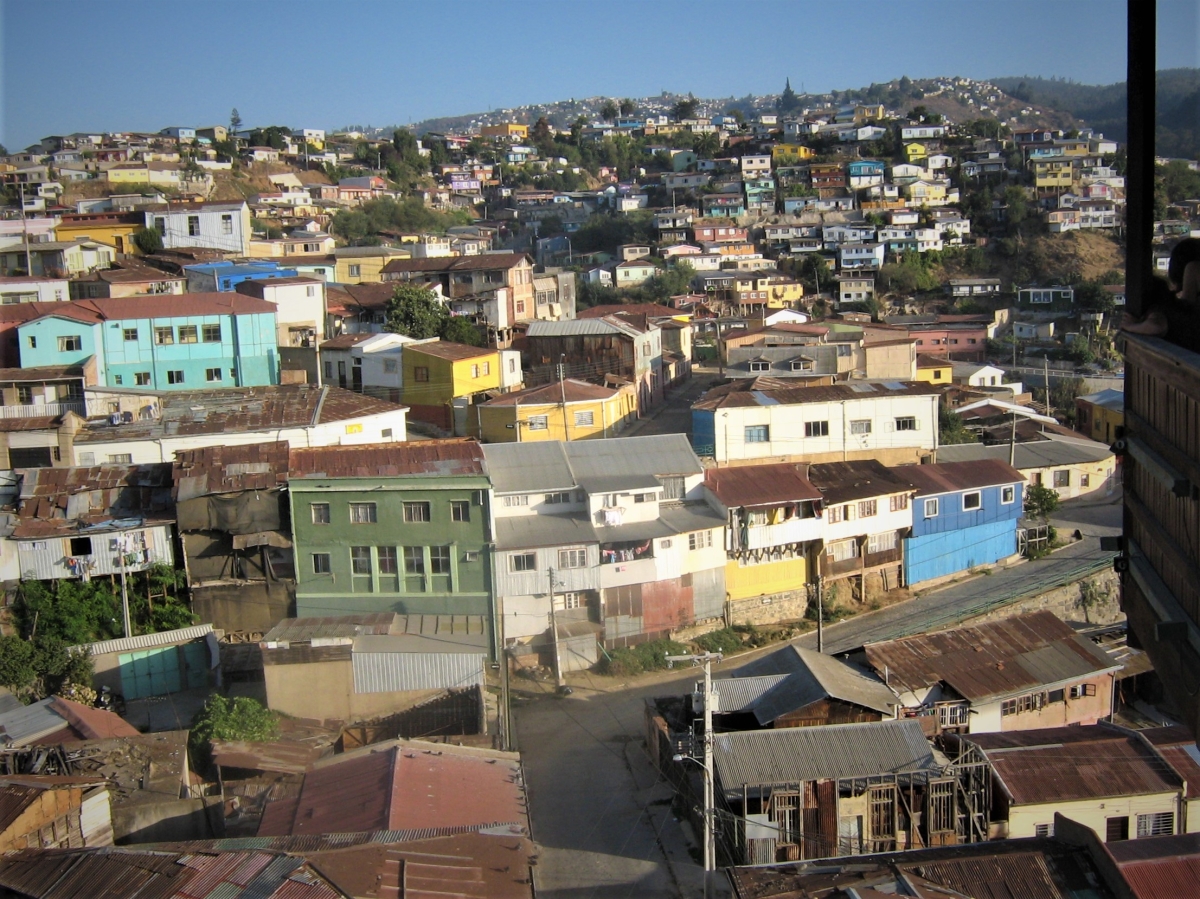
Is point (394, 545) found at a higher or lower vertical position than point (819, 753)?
higher

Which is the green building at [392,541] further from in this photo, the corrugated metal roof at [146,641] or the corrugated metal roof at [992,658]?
the corrugated metal roof at [992,658]

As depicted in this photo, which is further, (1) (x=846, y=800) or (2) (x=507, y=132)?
(2) (x=507, y=132)

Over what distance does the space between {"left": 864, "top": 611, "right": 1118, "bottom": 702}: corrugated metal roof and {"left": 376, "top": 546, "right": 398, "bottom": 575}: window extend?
3.78 m

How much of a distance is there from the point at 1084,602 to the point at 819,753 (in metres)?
6.13

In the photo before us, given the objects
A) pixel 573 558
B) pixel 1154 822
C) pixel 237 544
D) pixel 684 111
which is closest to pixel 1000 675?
pixel 1154 822

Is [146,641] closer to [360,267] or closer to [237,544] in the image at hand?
[237,544]

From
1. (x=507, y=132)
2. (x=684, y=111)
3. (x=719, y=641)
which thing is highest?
(x=684, y=111)

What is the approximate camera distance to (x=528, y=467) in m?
10.9

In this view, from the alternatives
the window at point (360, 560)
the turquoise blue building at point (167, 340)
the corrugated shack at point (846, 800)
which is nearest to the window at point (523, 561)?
the window at point (360, 560)

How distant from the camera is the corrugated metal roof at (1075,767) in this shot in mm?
6863

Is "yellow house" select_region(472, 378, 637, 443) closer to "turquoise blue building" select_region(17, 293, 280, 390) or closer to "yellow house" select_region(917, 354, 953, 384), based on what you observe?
"turquoise blue building" select_region(17, 293, 280, 390)

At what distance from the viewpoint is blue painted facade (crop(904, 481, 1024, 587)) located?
11.9 m

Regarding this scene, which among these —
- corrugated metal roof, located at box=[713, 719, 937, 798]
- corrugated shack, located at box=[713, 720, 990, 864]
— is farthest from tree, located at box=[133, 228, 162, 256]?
corrugated shack, located at box=[713, 720, 990, 864]

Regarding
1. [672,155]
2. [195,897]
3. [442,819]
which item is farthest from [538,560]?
[672,155]
